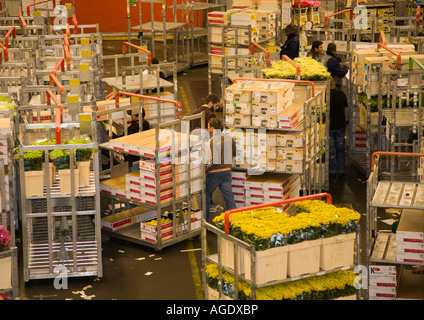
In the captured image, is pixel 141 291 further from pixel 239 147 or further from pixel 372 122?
pixel 372 122

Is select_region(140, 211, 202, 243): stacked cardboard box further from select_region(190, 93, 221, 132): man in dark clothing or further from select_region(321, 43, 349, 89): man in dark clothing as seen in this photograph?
select_region(321, 43, 349, 89): man in dark clothing

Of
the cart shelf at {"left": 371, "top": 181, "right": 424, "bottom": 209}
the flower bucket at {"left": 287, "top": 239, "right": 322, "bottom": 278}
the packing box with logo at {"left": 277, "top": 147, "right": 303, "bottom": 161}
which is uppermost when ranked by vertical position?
the cart shelf at {"left": 371, "top": 181, "right": 424, "bottom": 209}

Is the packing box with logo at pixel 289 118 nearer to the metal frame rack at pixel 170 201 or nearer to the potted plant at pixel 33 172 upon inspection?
the metal frame rack at pixel 170 201

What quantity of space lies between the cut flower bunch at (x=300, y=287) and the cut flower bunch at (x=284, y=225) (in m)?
0.50

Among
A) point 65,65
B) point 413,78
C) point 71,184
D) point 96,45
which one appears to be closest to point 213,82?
point 96,45

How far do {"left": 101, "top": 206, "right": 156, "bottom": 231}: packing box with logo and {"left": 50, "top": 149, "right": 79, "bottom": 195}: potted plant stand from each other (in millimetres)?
2067

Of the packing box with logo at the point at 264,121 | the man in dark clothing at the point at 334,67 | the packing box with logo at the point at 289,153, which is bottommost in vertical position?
the packing box with logo at the point at 289,153

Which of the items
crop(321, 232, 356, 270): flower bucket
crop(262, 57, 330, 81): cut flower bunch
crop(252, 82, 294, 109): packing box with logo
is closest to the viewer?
crop(321, 232, 356, 270): flower bucket

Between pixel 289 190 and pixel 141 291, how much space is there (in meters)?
3.59

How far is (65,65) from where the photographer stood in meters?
16.5

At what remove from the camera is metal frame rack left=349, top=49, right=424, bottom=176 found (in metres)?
13.4

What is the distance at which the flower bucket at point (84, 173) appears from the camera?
1047 centimetres

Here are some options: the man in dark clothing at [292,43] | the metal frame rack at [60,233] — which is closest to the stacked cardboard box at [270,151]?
the metal frame rack at [60,233]

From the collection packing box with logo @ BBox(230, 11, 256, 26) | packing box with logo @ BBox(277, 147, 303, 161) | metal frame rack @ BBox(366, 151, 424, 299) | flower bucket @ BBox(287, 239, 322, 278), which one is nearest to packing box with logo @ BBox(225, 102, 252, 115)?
packing box with logo @ BBox(277, 147, 303, 161)
